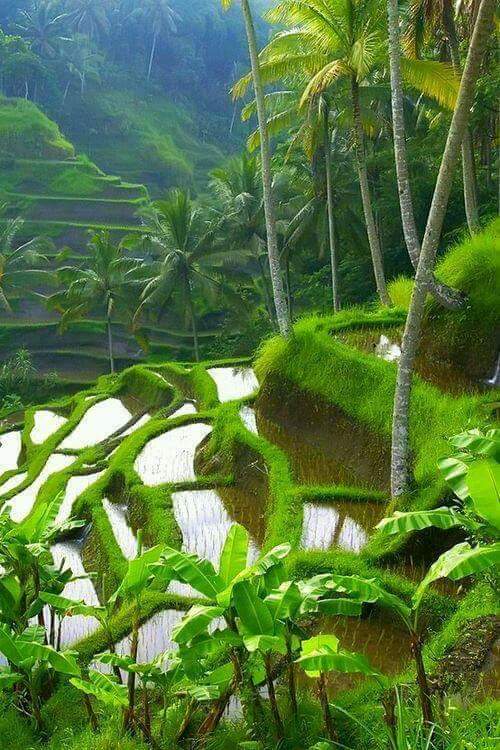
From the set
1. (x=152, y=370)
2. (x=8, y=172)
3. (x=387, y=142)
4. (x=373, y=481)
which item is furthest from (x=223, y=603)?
(x=8, y=172)

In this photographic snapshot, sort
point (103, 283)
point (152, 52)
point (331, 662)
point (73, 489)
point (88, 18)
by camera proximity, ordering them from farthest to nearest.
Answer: point (152, 52), point (88, 18), point (103, 283), point (73, 489), point (331, 662)

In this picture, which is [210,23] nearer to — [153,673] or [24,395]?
[24,395]

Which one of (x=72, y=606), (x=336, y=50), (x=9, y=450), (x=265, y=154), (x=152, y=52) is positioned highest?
(x=152, y=52)

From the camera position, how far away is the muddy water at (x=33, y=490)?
8914 millimetres

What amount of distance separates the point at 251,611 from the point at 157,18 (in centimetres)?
6179

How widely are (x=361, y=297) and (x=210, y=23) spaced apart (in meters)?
47.4

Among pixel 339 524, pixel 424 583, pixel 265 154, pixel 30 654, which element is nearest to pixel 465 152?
pixel 265 154

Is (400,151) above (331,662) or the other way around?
above

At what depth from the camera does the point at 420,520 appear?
10.7 ft

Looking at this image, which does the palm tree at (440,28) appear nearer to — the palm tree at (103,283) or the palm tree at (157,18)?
the palm tree at (103,283)

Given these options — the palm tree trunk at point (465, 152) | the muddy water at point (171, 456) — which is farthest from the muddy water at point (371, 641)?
the palm tree trunk at point (465, 152)

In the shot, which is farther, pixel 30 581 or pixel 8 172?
pixel 8 172

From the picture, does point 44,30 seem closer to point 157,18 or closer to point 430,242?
point 157,18

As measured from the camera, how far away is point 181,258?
21.3 m
